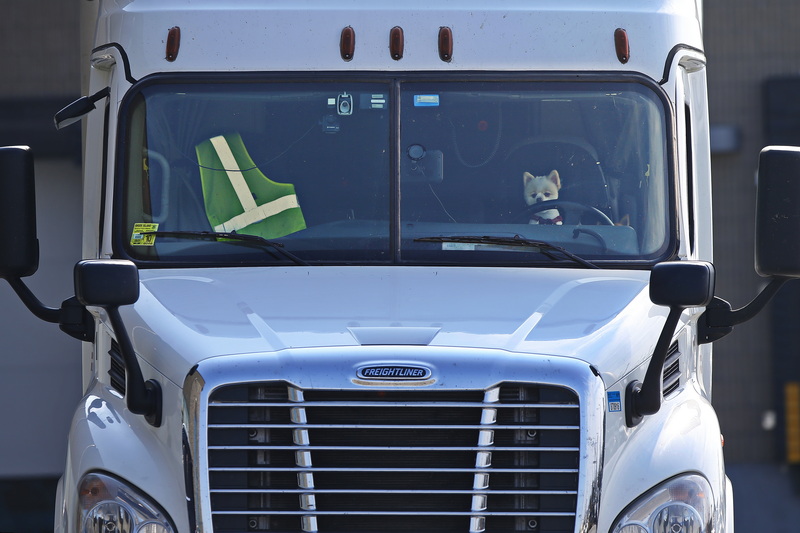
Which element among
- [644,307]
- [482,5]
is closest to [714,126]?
[482,5]

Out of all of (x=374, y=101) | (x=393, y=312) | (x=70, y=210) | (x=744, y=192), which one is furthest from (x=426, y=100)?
(x=744, y=192)

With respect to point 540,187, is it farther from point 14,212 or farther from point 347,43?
point 14,212

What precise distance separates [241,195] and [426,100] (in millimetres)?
812

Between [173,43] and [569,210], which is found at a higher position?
[173,43]

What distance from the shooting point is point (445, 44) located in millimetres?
4879

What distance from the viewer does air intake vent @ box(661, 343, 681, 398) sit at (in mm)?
4176

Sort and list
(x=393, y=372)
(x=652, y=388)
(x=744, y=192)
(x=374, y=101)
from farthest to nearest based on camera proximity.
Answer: (x=744, y=192) → (x=374, y=101) → (x=652, y=388) → (x=393, y=372)

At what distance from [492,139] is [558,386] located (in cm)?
141

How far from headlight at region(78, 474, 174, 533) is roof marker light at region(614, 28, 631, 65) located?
2.48 meters

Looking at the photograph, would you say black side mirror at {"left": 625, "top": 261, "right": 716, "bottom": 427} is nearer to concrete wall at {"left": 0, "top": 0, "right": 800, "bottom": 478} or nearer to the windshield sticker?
the windshield sticker

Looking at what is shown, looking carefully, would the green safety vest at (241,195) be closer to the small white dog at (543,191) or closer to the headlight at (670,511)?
the small white dog at (543,191)

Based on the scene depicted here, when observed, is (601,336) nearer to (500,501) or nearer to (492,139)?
(500,501)

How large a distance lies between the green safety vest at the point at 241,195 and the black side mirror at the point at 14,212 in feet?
2.16

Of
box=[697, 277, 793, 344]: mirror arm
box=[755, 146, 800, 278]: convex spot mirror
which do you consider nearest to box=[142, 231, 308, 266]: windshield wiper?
box=[697, 277, 793, 344]: mirror arm
